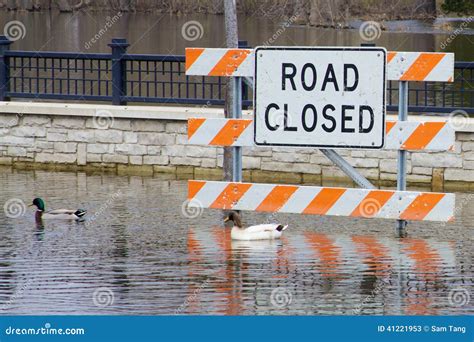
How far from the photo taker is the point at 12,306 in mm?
11453

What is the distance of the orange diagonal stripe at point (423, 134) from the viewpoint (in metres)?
14.6

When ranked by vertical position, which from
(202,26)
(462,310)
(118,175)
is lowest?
(462,310)

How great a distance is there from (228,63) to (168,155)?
5.79 m

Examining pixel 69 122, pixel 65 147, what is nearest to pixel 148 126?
pixel 69 122

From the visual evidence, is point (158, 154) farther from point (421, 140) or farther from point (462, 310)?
point (462, 310)

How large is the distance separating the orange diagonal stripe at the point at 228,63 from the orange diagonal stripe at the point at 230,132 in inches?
20.1

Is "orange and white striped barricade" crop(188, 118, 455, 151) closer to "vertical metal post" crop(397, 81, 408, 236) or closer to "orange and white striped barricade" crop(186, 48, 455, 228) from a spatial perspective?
"orange and white striped barricade" crop(186, 48, 455, 228)

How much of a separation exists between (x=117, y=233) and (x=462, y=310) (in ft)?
16.5

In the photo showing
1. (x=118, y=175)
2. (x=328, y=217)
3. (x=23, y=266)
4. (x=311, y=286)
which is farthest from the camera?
(x=118, y=175)

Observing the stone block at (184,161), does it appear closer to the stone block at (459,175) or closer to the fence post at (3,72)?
the fence post at (3,72)

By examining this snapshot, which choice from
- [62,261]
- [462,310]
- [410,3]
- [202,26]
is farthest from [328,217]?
[410,3]

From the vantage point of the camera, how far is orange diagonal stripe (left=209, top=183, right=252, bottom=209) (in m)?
15.3

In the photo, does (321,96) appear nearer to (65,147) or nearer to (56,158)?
(65,147)

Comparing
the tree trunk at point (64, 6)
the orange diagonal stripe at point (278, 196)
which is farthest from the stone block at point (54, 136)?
the tree trunk at point (64, 6)
